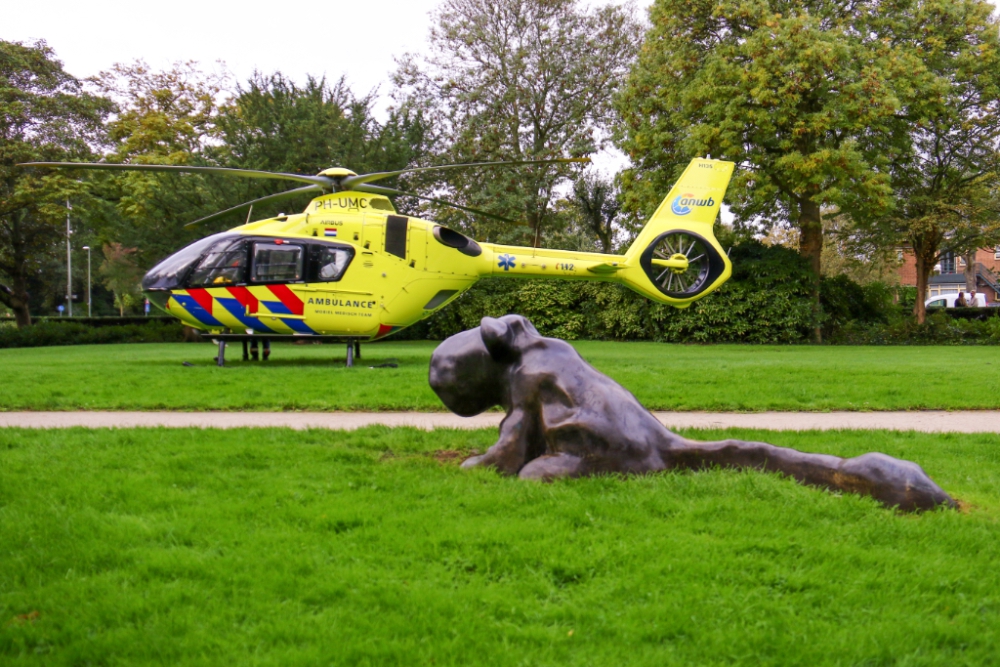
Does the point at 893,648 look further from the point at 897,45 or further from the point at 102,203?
the point at 102,203

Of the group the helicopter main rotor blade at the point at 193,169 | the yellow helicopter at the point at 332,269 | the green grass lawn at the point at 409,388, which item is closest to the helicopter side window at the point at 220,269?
the yellow helicopter at the point at 332,269

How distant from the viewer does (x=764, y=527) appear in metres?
4.09

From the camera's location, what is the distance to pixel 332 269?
13867 mm

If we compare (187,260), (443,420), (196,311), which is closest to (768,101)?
(187,260)

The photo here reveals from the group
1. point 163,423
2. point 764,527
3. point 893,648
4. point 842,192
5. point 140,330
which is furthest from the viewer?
point 140,330

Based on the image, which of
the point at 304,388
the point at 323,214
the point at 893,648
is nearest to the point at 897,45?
the point at 323,214

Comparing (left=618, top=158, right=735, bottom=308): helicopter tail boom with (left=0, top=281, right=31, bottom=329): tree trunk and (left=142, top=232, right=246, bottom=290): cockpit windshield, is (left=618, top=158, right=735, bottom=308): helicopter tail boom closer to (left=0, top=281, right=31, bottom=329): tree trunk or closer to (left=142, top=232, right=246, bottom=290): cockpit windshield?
(left=142, top=232, right=246, bottom=290): cockpit windshield

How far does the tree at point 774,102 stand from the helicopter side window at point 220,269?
48.1 feet

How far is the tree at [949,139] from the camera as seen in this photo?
24.4 meters

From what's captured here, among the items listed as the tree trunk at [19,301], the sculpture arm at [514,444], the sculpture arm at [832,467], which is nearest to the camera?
the sculpture arm at [832,467]

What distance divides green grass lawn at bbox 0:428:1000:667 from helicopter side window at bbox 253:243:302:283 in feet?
27.9

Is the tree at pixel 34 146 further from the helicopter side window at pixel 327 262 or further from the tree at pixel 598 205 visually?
the tree at pixel 598 205

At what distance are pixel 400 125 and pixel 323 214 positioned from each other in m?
16.7

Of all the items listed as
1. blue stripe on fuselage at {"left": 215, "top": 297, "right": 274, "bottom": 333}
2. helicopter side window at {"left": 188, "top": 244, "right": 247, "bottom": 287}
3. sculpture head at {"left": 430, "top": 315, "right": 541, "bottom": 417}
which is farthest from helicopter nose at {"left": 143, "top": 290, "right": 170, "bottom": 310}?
sculpture head at {"left": 430, "top": 315, "right": 541, "bottom": 417}
